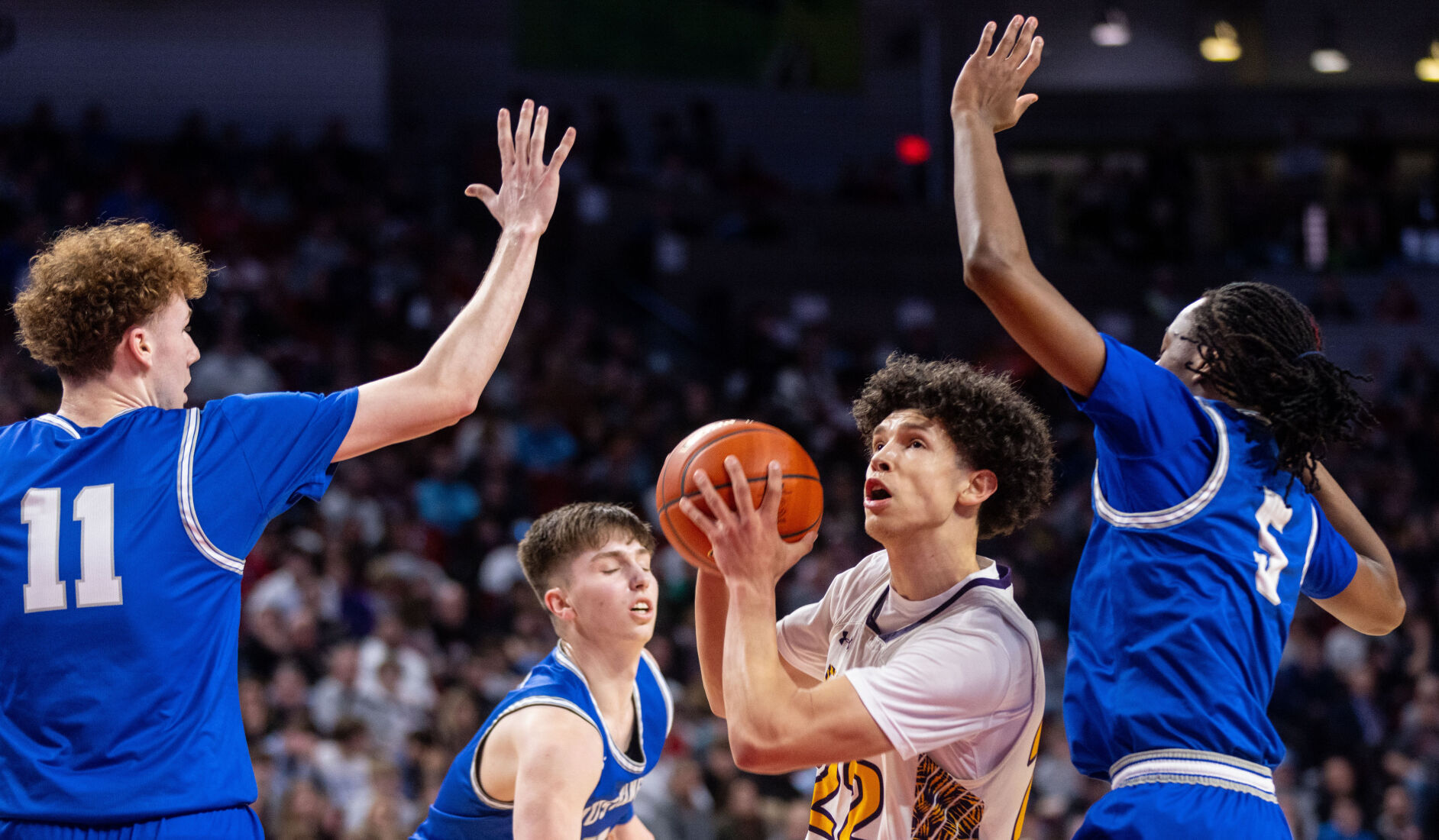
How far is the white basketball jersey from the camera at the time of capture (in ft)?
9.54

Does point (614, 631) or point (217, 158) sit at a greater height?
point (217, 158)

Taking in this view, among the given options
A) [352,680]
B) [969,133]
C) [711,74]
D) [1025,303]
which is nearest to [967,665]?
[1025,303]

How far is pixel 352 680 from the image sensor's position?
28.6 feet

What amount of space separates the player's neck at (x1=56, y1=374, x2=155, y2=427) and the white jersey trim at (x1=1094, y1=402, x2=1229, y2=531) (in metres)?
2.16

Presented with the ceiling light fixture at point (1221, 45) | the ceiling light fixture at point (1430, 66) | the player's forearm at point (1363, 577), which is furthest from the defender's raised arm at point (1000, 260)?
the ceiling light fixture at point (1430, 66)

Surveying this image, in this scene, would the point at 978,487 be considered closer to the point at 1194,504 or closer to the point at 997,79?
the point at 1194,504

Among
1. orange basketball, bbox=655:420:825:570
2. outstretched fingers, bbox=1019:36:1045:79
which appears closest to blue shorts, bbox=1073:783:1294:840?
orange basketball, bbox=655:420:825:570

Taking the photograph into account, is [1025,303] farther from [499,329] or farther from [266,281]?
[266,281]

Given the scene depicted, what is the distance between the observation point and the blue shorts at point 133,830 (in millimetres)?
2619

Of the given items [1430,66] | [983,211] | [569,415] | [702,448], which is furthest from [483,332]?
[1430,66]

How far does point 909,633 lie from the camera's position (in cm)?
319

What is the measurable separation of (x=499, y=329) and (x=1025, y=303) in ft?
3.83

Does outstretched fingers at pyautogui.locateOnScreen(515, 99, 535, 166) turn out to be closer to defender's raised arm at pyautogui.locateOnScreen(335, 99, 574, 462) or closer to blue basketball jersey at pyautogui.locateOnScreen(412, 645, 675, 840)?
defender's raised arm at pyautogui.locateOnScreen(335, 99, 574, 462)

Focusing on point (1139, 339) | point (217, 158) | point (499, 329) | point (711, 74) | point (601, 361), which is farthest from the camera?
point (711, 74)
